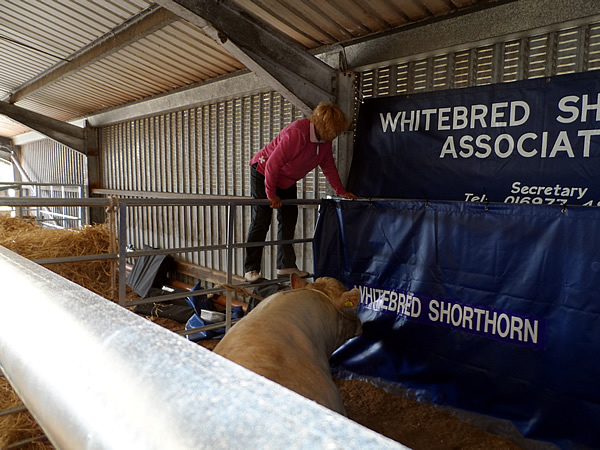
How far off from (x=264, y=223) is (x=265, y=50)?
69.5 inches

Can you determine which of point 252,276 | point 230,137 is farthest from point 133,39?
point 252,276

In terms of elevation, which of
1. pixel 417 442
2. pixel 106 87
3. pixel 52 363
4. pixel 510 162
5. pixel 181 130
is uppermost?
pixel 106 87

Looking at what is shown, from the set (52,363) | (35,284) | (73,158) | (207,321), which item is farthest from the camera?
(73,158)

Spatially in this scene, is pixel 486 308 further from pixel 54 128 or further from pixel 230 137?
pixel 54 128

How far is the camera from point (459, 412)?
325cm

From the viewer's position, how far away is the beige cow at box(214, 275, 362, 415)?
1644 millimetres

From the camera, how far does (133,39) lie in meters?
6.33

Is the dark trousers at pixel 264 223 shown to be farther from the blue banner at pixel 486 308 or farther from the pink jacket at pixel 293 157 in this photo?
the blue banner at pixel 486 308

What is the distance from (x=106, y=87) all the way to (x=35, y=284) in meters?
9.78

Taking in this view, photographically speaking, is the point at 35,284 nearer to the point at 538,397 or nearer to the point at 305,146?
the point at 538,397

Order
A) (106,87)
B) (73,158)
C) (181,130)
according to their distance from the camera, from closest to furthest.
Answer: (181,130)
(106,87)
(73,158)

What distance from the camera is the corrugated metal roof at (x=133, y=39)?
4.53 meters

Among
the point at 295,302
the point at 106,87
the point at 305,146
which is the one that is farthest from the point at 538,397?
the point at 106,87

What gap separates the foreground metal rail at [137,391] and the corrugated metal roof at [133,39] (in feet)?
14.5
